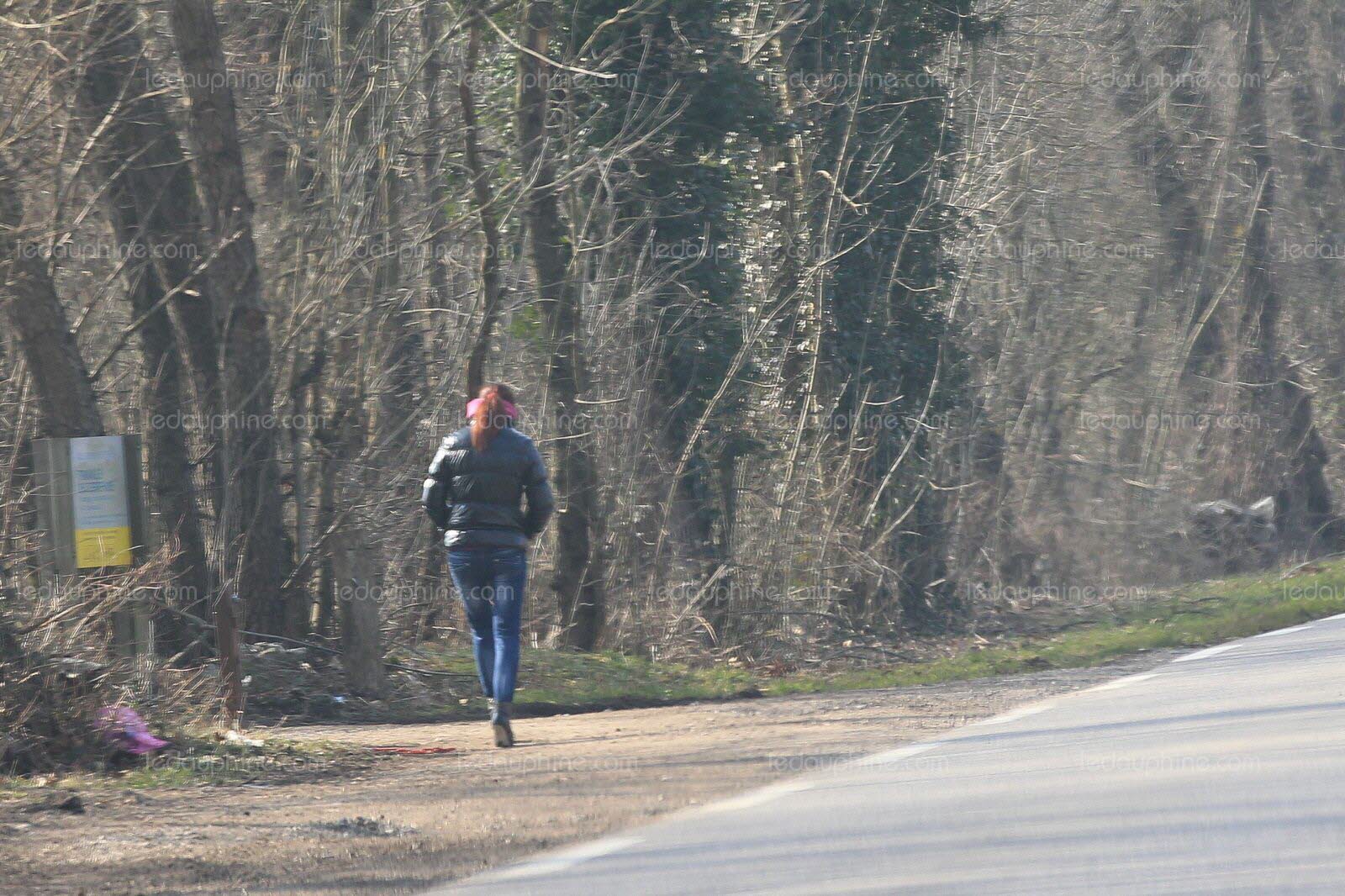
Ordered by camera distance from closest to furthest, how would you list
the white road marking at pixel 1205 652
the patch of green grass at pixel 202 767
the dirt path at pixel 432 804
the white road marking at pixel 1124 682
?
the dirt path at pixel 432 804 < the patch of green grass at pixel 202 767 < the white road marking at pixel 1124 682 < the white road marking at pixel 1205 652

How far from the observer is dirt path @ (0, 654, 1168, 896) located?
22.2ft

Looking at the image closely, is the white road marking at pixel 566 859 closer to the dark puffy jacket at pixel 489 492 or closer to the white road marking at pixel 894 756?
the white road marking at pixel 894 756

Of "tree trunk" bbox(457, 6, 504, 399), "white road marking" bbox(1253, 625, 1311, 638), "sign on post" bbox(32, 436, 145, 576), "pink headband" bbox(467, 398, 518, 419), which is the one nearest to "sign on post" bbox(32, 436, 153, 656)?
"sign on post" bbox(32, 436, 145, 576)

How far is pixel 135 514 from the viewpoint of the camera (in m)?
10.1

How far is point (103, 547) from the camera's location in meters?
9.88

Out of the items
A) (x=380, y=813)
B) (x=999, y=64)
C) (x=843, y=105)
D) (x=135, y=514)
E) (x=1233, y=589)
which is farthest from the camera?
(x=999, y=64)

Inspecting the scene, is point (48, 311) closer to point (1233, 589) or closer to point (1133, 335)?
point (1233, 589)

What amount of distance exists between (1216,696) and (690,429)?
7.68 meters

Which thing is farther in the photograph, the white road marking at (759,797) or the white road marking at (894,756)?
the white road marking at (894,756)

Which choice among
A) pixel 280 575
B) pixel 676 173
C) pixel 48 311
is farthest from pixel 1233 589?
pixel 48 311

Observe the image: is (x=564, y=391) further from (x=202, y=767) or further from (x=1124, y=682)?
(x=202, y=767)

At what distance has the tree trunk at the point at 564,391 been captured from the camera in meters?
16.4

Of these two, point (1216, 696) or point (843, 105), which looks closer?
point (1216, 696)

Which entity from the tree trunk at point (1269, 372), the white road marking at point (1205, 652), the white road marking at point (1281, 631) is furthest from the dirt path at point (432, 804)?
the tree trunk at point (1269, 372)
